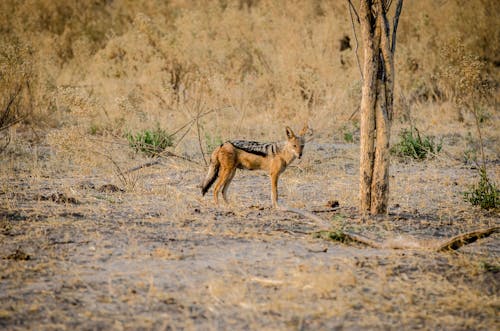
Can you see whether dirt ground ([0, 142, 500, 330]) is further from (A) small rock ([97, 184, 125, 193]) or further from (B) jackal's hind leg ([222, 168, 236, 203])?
(B) jackal's hind leg ([222, 168, 236, 203])

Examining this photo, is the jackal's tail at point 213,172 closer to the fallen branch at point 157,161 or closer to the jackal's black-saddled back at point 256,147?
the jackal's black-saddled back at point 256,147

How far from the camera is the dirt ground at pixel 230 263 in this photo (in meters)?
4.09

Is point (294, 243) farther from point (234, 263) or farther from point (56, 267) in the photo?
point (56, 267)

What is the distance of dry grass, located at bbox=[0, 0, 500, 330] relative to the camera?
4297 millimetres

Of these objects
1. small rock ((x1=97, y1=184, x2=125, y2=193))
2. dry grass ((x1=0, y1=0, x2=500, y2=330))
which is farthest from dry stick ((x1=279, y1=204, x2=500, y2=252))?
small rock ((x1=97, y1=184, x2=125, y2=193))

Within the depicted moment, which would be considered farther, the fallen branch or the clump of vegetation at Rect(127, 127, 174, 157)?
the clump of vegetation at Rect(127, 127, 174, 157)

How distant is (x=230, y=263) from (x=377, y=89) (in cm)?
261

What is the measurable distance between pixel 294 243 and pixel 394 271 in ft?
3.54

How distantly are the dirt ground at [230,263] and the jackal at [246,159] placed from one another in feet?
1.00

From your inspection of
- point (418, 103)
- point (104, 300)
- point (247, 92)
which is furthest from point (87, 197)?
point (418, 103)

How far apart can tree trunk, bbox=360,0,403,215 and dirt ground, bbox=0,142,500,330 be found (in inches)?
23.3

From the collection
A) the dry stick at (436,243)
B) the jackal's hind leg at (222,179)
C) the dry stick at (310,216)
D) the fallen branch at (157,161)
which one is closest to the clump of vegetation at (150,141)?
the fallen branch at (157,161)

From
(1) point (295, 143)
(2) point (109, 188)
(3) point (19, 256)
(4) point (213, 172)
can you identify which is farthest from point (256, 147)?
(3) point (19, 256)

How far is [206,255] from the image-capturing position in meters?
5.41
